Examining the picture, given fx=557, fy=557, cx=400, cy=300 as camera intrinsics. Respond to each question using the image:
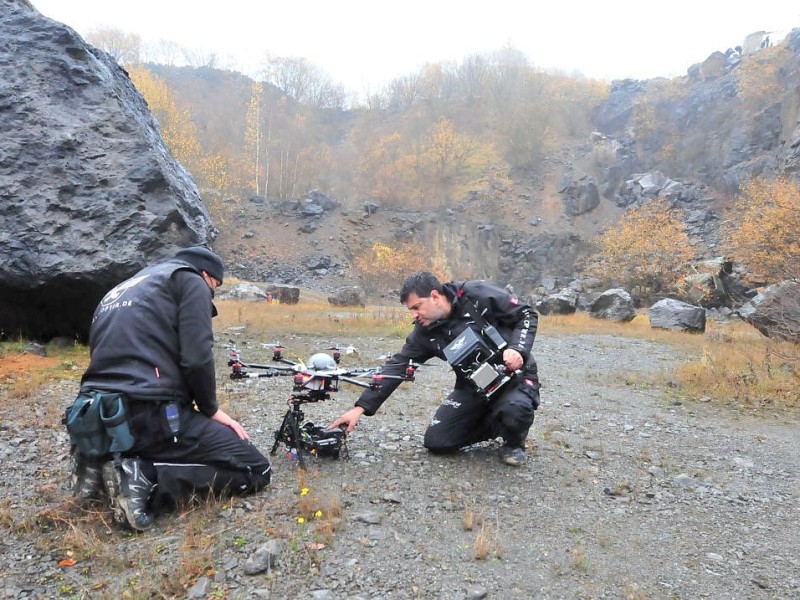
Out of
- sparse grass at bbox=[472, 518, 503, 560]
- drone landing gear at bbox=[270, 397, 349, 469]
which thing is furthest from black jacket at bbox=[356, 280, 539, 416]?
sparse grass at bbox=[472, 518, 503, 560]

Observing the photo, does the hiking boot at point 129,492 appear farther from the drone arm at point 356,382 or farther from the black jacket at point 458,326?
the black jacket at point 458,326

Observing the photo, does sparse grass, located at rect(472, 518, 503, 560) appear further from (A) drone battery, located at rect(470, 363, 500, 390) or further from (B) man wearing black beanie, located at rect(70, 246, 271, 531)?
(B) man wearing black beanie, located at rect(70, 246, 271, 531)

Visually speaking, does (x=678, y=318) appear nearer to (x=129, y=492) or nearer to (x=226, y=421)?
(x=226, y=421)

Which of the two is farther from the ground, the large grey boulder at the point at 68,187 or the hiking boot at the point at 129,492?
the large grey boulder at the point at 68,187

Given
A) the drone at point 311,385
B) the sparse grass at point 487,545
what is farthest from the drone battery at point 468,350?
the sparse grass at point 487,545

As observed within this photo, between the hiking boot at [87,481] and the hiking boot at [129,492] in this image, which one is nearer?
the hiking boot at [129,492]

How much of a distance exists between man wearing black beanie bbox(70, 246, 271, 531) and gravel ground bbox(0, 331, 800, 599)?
17 centimetres

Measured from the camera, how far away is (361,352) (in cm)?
1048

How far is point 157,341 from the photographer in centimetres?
319

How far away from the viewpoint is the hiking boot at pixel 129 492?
9.91 ft

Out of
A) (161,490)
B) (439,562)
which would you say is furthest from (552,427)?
(161,490)

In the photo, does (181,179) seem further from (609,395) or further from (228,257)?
(228,257)

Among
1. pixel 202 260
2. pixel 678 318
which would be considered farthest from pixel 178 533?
pixel 678 318

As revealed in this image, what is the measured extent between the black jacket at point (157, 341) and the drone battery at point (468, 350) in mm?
1709
